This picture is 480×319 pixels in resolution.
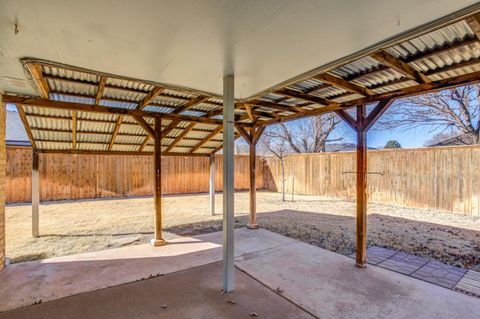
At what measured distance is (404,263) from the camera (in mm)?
3533

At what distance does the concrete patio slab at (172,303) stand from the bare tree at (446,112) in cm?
1139

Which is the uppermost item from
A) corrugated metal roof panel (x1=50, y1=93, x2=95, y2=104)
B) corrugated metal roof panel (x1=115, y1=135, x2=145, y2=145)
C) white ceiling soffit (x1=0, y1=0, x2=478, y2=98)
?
corrugated metal roof panel (x1=50, y1=93, x2=95, y2=104)

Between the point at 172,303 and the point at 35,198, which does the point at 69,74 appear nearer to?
the point at 172,303

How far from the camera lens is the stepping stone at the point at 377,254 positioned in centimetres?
365

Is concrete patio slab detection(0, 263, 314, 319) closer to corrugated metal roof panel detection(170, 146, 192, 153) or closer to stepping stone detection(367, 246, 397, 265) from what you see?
stepping stone detection(367, 246, 397, 265)

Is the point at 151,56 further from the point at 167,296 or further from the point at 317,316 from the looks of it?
the point at 317,316

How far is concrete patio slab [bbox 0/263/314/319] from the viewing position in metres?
2.27

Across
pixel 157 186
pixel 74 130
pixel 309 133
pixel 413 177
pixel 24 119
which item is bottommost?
pixel 413 177

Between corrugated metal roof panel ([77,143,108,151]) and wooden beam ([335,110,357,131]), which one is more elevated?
wooden beam ([335,110,357,131])

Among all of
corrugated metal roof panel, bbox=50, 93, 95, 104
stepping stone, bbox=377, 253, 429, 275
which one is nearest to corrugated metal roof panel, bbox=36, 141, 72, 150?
corrugated metal roof panel, bbox=50, 93, 95, 104

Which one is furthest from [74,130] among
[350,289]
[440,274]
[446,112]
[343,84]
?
[446,112]

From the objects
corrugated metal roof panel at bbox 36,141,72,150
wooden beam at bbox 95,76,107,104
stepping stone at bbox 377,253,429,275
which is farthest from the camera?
corrugated metal roof panel at bbox 36,141,72,150

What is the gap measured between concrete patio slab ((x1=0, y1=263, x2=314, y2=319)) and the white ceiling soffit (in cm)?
229

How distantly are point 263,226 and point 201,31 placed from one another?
4.74 m
